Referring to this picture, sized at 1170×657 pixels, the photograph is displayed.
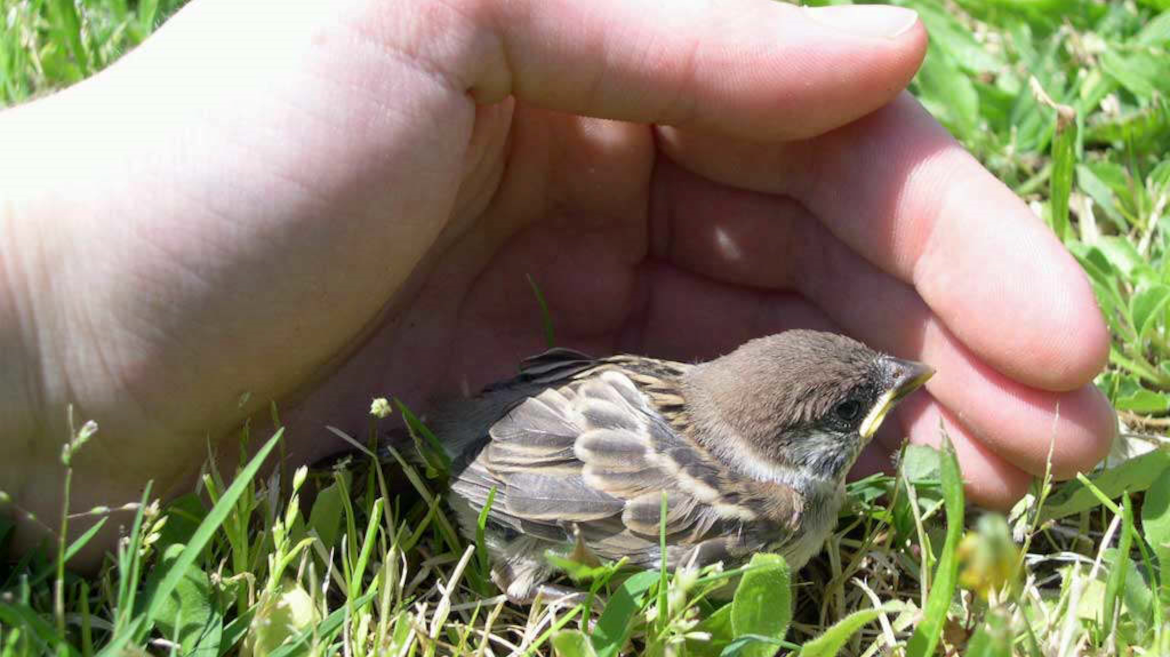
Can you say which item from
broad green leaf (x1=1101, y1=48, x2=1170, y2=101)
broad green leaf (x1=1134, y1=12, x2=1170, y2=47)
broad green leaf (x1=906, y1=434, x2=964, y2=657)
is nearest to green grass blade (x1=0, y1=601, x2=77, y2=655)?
broad green leaf (x1=906, y1=434, x2=964, y2=657)

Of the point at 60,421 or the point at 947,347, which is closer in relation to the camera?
the point at 60,421

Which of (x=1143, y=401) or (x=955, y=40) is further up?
(x=955, y=40)

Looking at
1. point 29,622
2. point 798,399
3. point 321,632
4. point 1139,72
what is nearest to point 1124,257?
point 1139,72

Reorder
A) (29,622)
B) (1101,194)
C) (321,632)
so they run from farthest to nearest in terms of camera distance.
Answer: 1. (1101,194)
2. (321,632)
3. (29,622)

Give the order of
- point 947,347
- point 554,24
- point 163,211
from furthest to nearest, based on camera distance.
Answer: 1. point 947,347
2. point 554,24
3. point 163,211

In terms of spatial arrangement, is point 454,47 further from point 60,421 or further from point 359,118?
point 60,421

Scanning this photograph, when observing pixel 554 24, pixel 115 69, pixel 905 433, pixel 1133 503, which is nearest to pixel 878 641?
pixel 905 433

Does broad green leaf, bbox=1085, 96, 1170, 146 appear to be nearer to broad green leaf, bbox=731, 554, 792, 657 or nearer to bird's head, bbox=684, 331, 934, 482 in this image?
bird's head, bbox=684, 331, 934, 482

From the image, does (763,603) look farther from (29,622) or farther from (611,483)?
(29,622)
